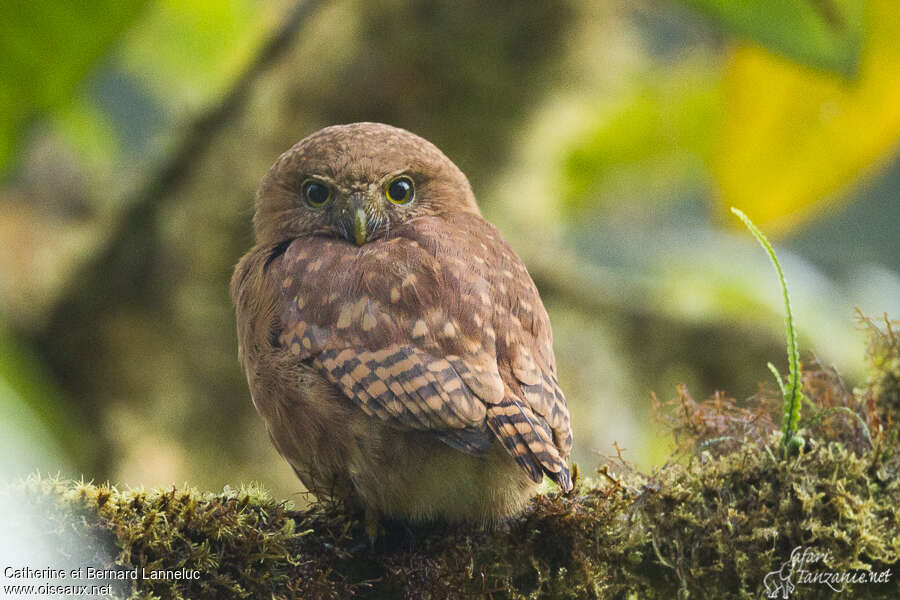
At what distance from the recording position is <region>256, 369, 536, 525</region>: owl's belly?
6.88ft

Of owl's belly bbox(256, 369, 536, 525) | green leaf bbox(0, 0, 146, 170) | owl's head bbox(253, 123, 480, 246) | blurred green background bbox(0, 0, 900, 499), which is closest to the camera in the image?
Answer: green leaf bbox(0, 0, 146, 170)

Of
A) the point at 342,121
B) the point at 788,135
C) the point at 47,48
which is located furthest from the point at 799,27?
the point at 342,121

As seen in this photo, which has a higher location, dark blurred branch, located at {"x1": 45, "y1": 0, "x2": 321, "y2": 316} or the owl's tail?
dark blurred branch, located at {"x1": 45, "y1": 0, "x2": 321, "y2": 316}

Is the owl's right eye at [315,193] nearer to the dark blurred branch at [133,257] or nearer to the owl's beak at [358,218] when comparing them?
the owl's beak at [358,218]

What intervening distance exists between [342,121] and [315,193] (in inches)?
48.7

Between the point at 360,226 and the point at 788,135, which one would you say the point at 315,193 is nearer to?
the point at 360,226

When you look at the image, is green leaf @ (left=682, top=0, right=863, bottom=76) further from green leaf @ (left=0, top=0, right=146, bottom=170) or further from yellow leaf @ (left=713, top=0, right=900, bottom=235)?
green leaf @ (left=0, top=0, right=146, bottom=170)

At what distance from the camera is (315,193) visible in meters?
2.80

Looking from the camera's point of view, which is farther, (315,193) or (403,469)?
Answer: (315,193)

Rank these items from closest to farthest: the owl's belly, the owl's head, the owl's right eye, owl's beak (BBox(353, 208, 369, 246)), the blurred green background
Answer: the owl's belly, owl's beak (BBox(353, 208, 369, 246)), the owl's head, the owl's right eye, the blurred green background

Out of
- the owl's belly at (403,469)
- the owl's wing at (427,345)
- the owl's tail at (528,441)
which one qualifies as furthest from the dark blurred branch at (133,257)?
the owl's tail at (528,441)

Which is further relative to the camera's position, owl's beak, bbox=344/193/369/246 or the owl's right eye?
the owl's right eye


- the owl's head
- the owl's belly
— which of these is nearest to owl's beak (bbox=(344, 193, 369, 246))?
the owl's head

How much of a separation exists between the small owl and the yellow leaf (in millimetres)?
788
